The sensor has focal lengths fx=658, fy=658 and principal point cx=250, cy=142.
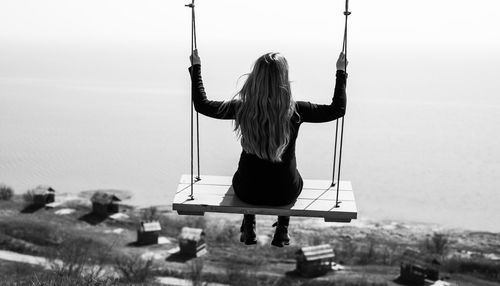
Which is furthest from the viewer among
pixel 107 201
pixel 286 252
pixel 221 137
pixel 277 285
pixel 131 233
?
pixel 221 137

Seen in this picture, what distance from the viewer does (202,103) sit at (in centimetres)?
494

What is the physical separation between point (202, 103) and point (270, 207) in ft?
3.07

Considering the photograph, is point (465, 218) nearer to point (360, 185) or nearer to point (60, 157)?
→ point (360, 185)

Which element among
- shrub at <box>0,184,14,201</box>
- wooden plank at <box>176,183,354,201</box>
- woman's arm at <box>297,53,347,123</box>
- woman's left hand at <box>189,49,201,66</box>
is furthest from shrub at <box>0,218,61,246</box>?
woman's arm at <box>297,53,347,123</box>

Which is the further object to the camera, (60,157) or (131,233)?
(60,157)

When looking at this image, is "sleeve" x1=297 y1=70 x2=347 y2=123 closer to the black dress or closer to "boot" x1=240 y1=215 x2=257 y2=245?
the black dress

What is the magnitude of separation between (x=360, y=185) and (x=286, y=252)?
14.0 meters

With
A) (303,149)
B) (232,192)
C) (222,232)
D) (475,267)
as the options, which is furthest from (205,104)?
(303,149)

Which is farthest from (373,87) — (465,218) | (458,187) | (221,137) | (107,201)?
(107,201)

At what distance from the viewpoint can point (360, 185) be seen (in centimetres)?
3391

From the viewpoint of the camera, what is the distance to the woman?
460 centimetres

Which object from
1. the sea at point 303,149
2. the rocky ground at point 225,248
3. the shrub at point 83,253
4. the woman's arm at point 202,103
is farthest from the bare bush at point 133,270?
the woman's arm at point 202,103

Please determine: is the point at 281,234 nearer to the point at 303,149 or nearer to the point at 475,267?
the point at 475,267

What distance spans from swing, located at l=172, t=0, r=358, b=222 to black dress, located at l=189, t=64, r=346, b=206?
0.25 feet
